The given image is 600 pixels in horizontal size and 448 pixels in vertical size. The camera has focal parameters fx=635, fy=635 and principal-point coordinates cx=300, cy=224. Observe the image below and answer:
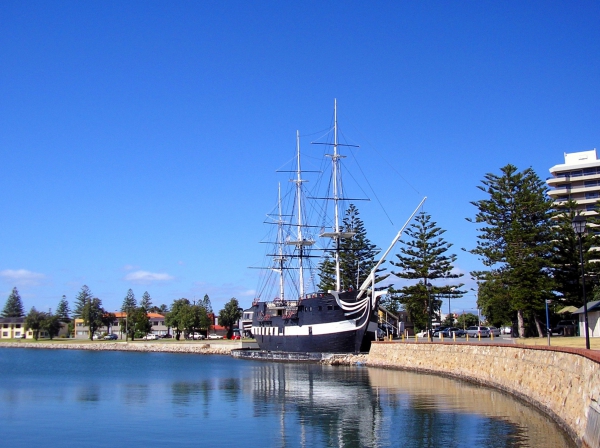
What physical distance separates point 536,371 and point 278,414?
412 inches

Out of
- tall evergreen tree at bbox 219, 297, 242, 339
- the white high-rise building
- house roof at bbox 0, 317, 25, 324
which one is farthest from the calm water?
house roof at bbox 0, 317, 25, 324

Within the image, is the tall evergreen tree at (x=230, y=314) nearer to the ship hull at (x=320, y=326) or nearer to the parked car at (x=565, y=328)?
the ship hull at (x=320, y=326)

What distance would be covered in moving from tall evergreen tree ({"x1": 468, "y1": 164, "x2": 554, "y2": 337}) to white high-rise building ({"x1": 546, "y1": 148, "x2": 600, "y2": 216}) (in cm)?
3390

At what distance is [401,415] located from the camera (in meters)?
25.0

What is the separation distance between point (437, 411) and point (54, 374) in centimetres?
3956

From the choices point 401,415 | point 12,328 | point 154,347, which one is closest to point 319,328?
point 401,415

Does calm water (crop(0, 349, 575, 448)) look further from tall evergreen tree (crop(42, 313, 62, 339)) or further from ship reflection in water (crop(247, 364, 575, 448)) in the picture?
tall evergreen tree (crop(42, 313, 62, 339))

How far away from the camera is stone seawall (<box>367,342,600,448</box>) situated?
16.0 meters

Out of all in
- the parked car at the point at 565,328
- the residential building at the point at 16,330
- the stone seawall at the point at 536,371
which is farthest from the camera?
the residential building at the point at 16,330

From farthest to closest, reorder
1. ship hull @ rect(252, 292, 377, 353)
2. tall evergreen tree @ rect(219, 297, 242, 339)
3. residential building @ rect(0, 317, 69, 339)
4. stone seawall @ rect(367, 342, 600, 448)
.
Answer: residential building @ rect(0, 317, 69, 339) < tall evergreen tree @ rect(219, 297, 242, 339) < ship hull @ rect(252, 292, 377, 353) < stone seawall @ rect(367, 342, 600, 448)

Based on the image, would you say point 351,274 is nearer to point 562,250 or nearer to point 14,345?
point 562,250

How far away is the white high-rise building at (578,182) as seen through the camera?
92250 mm

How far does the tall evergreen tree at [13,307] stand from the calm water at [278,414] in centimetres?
15354

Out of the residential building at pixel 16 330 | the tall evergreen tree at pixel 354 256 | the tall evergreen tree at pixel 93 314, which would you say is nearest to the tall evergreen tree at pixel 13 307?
the residential building at pixel 16 330
